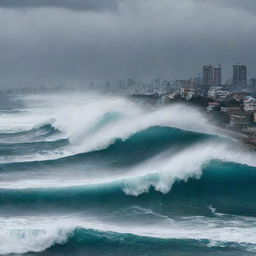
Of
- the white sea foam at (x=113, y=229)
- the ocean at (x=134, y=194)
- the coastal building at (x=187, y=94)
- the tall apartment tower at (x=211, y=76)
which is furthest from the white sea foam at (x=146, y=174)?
the tall apartment tower at (x=211, y=76)

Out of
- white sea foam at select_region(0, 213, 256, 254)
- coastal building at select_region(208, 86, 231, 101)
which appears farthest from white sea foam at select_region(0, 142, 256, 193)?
coastal building at select_region(208, 86, 231, 101)

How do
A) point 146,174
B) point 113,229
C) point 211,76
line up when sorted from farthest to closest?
point 211,76 → point 146,174 → point 113,229

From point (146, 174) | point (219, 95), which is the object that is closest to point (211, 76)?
point (219, 95)

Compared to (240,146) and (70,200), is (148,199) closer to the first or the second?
(70,200)

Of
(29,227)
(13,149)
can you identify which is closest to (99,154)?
(13,149)

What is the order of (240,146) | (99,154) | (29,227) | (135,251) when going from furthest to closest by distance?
(99,154) → (240,146) → (29,227) → (135,251)

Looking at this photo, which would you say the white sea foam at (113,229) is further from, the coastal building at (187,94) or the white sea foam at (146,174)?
the coastal building at (187,94)

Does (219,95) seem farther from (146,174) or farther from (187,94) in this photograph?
(146,174)

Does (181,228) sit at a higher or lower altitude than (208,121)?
lower
